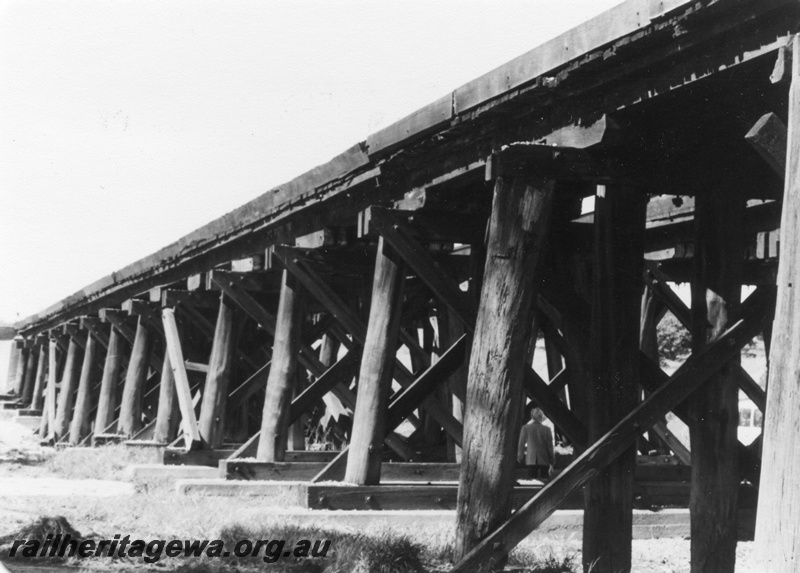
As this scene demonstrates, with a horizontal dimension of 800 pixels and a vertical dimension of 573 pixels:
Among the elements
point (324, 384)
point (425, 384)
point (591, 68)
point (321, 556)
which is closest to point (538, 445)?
point (324, 384)

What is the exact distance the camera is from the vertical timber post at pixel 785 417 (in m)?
3.34

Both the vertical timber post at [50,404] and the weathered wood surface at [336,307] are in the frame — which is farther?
the vertical timber post at [50,404]

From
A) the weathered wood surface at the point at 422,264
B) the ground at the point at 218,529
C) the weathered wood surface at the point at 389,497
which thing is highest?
the weathered wood surface at the point at 422,264

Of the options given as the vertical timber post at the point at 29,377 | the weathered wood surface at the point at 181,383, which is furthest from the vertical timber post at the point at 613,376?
the vertical timber post at the point at 29,377

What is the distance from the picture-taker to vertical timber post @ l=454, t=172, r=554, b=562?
4.98 m

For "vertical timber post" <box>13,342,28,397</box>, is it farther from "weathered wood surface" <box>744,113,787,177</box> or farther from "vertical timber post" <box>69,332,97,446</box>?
"weathered wood surface" <box>744,113,787,177</box>

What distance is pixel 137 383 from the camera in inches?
494

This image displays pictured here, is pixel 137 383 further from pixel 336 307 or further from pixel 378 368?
pixel 378 368

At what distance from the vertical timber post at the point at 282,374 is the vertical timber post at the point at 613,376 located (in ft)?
12.8

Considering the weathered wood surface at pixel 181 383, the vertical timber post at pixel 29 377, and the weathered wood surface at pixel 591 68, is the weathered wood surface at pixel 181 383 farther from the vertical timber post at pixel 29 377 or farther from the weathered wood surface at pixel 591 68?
the vertical timber post at pixel 29 377

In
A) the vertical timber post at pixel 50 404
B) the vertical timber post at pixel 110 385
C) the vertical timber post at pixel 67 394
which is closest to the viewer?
the vertical timber post at pixel 110 385

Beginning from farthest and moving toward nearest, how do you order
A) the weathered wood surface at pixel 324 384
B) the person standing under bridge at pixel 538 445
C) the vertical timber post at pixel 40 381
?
the vertical timber post at pixel 40 381 < the person standing under bridge at pixel 538 445 < the weathered wood surface at pixel 324 384

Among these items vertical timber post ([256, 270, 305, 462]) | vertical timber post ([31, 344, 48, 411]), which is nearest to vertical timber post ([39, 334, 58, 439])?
vertical timber post ([31, 344, 48, 411])

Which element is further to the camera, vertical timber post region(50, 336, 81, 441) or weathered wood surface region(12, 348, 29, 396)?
weathered wood surface region(12, 348, 29, 396)
